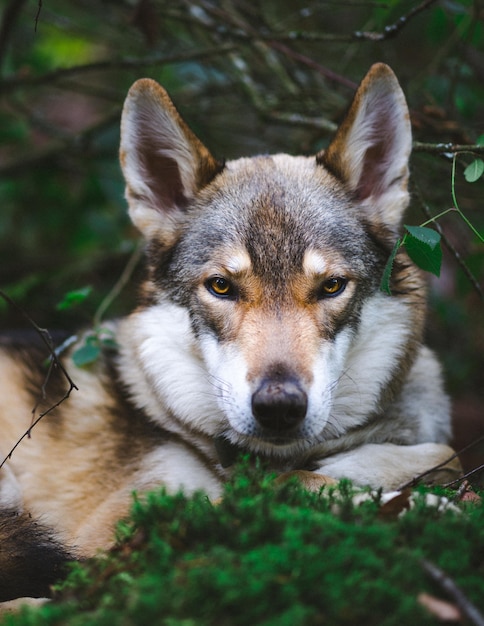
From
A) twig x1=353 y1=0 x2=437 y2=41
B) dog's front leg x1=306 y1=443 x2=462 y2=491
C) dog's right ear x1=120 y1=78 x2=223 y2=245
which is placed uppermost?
twig x1=353 y1=0 x2=437 y2=41

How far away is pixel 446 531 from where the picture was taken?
2.07m

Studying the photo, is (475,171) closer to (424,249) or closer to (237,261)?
(424,249)

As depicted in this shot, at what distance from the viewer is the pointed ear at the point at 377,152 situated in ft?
11.7

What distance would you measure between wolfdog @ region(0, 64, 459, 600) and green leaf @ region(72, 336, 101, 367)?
0.69 ft

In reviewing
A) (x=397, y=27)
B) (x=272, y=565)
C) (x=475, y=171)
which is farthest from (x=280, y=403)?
(x=397, y=27)

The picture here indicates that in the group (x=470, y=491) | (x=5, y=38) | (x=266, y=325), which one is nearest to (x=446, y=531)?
(x=470, y=491)

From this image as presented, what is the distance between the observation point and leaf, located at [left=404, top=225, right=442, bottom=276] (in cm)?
297

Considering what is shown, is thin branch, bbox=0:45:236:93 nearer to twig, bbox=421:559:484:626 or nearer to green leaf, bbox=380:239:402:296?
green leaf, bbox=380:239:402:296

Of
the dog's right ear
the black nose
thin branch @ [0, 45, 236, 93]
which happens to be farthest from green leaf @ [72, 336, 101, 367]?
thin branch @ [0, 45, 236, 93]

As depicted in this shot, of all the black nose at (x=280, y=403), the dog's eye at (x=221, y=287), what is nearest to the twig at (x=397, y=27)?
the dog's eye at (x=221, y=287)

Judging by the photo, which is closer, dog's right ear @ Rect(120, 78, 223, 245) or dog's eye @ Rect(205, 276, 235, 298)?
dog's eye @ Rect(205, 276, 235, 298)

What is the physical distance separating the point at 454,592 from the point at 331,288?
5.99ft

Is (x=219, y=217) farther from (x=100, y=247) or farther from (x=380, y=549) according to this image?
(x=100, y=247)

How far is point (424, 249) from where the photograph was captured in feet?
9.84
